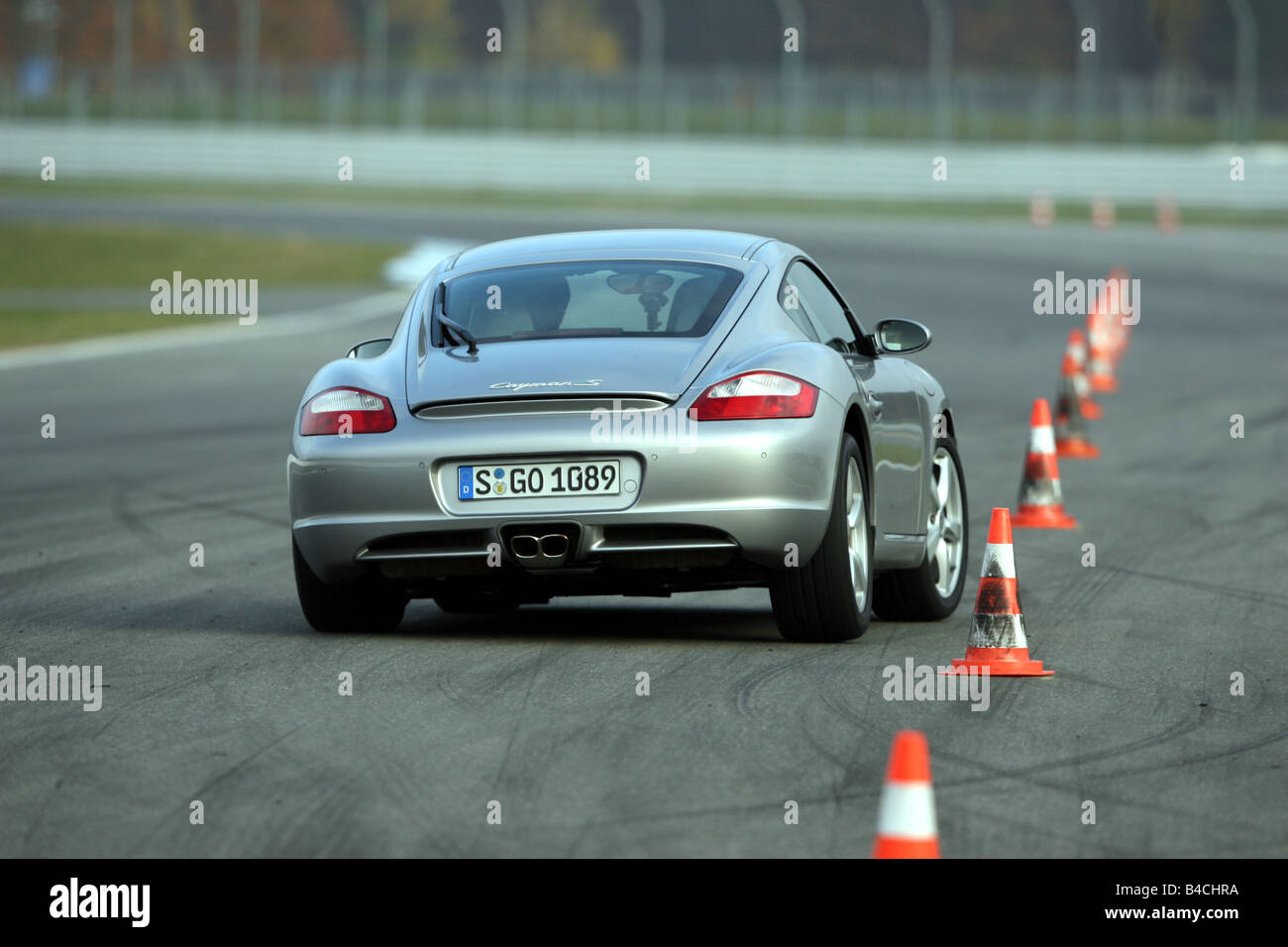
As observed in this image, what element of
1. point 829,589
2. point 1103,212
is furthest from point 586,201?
point 829,589

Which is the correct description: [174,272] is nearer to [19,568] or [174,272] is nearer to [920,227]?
[920,227]

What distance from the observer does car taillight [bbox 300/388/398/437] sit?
761 centimetres

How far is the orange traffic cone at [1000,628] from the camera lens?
293 inches

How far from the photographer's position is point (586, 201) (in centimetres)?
4897

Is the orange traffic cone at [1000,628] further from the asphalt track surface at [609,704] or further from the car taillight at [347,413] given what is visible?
the car taillight at [347,413]

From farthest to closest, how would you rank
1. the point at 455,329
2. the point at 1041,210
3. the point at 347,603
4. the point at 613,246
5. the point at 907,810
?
the point at 1041,210 → the point at 613,246 → the point at 347,603 → the point at 455,329 → the point at 907,810

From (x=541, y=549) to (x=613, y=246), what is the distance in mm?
1464

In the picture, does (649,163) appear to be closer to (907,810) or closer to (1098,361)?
(1098,361)

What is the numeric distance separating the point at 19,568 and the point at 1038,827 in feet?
20.1

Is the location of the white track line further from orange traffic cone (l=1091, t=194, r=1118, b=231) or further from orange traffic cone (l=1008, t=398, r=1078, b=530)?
orange traffic cone (l=1091, t=194, r=1118, b=231)

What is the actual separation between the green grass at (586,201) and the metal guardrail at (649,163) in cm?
39
